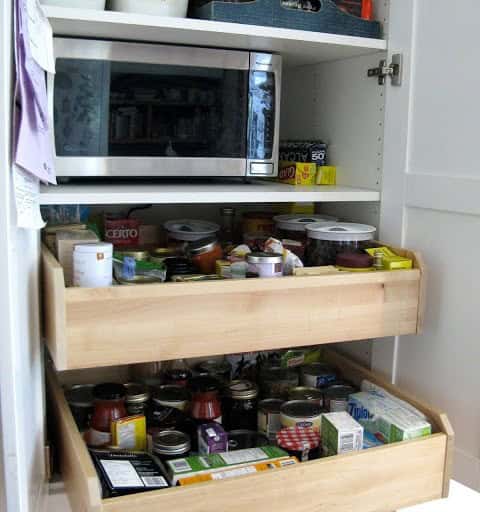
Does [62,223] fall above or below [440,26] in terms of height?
below

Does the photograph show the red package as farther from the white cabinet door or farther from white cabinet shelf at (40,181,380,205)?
the white cabinet door

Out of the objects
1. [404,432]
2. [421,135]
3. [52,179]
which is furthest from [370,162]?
[52,179]

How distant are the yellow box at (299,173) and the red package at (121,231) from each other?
38 cm

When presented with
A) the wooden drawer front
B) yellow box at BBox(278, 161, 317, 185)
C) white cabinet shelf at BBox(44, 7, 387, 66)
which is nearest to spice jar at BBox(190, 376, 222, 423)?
the wooden drawer front

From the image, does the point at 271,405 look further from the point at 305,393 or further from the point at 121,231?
the point at 121,231

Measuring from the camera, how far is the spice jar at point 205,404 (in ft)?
4.46

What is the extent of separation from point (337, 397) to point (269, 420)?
0.16 metres

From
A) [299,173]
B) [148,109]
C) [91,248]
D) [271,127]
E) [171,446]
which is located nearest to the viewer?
[91,248]

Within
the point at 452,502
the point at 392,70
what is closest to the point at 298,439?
the point at 452,502

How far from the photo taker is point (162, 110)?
4.47 feet

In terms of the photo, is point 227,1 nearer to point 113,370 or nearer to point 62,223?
point 62,223

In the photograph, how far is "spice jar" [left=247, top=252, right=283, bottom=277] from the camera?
1228 mm

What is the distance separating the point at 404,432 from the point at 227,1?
93 cm

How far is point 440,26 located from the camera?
1.30m
